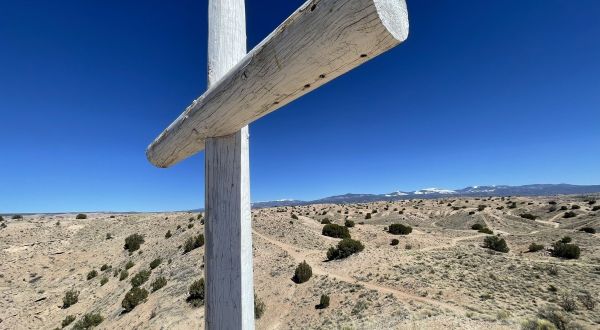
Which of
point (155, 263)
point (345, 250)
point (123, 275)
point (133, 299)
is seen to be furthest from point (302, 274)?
point (123, 275)

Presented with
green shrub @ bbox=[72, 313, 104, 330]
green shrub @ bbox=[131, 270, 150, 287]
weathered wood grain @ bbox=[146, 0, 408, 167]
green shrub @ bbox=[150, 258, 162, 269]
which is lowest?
green shrub @ bbox=[72, 313, 104, 330]

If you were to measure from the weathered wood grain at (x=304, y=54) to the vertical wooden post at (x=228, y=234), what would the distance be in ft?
0.60

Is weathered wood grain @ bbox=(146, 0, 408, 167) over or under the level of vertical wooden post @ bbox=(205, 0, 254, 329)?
over

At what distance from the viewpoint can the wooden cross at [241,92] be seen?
101 cm

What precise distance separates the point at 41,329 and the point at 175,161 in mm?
24876

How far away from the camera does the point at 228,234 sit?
1.80m

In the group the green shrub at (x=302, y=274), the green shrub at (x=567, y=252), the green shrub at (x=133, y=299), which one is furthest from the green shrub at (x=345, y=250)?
the green shrub at (x=133, y=299)

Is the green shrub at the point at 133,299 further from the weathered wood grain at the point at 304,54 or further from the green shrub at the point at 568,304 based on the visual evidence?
the green shrub at the point at 568,304

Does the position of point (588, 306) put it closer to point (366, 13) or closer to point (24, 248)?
point (366, 13)

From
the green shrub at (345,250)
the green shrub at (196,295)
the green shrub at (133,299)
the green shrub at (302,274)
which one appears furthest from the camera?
the green shrub at (345,250)

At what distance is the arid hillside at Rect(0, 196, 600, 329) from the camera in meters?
10.3

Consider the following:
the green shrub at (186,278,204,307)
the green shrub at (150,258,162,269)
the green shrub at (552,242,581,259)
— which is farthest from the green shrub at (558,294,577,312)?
the green shrub at (150,258,162,269)

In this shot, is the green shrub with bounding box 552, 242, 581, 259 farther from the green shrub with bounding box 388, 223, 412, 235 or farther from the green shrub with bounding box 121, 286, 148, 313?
the green shrub with bounding box 121, 286, 148, 313

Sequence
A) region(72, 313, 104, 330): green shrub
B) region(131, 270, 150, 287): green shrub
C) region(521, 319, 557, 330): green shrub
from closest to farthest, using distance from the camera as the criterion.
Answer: region(521, 319, 557, 330): green shrub < region(72, 313, 104, 330): green shrub < region(131, 270, 150, 287): green shrub
